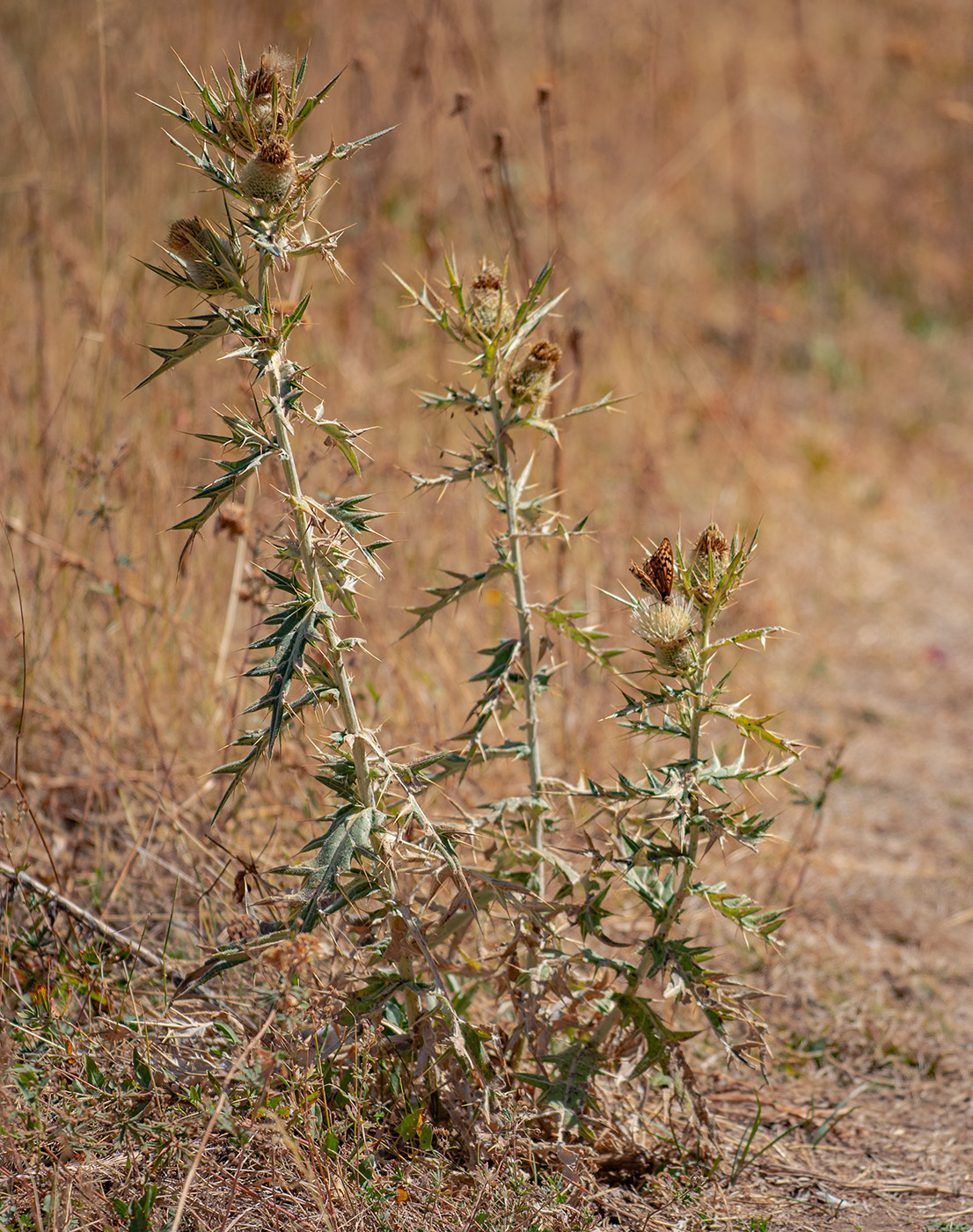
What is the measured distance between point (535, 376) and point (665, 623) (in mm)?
489

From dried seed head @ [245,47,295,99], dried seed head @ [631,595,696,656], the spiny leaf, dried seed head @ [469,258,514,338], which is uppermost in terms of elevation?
dried seed head @ [245,47,295,99]

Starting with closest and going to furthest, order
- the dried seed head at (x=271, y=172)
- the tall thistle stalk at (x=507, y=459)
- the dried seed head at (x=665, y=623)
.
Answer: the dried seed head at (x=271, y=172), the dried seed head at (x=665, y=623), the tall thistle stalk at (x=507, y=459)

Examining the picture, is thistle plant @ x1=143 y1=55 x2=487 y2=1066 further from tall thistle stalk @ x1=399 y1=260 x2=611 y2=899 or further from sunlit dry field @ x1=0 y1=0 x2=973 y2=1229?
sunlit dry field @ x1=0 y1=0 x2=973 y2=1229

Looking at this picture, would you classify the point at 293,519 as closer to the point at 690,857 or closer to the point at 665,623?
the point at 665,623

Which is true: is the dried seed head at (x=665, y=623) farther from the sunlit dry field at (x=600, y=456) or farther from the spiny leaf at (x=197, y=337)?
the spiny leaf at (x=197, y=337)

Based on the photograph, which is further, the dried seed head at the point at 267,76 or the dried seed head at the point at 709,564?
the dried seed head at the point at 709,564

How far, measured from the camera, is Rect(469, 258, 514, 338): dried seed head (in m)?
1.81

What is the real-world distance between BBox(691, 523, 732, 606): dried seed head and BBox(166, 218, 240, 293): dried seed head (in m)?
0.83

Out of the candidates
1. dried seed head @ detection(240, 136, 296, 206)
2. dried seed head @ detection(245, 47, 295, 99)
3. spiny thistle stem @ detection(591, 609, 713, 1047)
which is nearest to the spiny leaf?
dried seed head @ detection(240, 136, 296, 206)

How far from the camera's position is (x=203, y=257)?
151 centimetres

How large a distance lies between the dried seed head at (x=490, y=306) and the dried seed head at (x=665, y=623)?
A: 1.79 feet

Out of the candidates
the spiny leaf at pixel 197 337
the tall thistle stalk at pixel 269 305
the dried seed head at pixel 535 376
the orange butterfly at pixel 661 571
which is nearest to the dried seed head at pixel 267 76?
the tall thistle stalk at pixel 269 305

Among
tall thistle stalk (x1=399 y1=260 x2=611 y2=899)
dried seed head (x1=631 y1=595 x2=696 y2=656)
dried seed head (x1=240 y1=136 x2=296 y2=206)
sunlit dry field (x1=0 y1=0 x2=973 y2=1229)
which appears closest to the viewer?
dried seed head (x1=240 y1=136 x2=296 y2=206)

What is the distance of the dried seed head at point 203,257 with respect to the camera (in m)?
1.49
